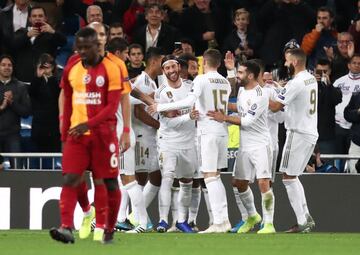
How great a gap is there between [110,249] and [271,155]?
5.19 m

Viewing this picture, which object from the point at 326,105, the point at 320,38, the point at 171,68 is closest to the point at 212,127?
the point at 171,68

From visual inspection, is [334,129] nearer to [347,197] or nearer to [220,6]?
[347,197]

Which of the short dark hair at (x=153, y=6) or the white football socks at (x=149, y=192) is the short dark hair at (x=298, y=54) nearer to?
the white football socks at (x=149, y=192)

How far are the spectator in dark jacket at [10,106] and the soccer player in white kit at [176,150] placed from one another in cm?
310

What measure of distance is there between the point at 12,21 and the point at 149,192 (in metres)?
5.34

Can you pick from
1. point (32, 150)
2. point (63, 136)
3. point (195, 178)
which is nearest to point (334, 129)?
point (195, 178)

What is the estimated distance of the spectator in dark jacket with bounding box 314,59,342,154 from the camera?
2022 centimetres

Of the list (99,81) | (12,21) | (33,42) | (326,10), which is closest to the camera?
(99,81)

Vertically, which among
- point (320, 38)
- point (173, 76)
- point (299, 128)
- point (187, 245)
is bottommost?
point (187, 245)

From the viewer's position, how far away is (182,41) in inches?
846

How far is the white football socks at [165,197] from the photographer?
18.1 m

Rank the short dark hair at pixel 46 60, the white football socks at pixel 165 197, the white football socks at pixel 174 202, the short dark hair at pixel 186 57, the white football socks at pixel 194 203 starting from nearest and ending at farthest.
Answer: the white football socks at pixel 165 197 < the white football socks at pixel 194 203 < the white football socks at pixel 174 202 < the short dark hair at pixel 186 57 < the short dark hair at pixel 46 60

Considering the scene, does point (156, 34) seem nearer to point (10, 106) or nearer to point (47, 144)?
point (47, 144)

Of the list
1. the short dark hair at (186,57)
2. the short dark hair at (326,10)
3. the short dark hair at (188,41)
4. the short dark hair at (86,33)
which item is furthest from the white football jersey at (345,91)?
the short dark hair at (86,33)
